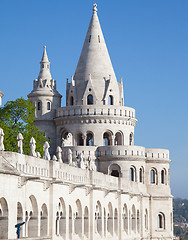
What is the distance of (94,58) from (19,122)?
47.0ft

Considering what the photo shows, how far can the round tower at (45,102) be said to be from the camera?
2628 inches

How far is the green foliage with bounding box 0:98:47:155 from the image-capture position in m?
53.2

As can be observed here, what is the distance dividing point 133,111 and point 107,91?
368 cm

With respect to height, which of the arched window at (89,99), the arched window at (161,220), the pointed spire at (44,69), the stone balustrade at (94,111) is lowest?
the arched window at (161,220)

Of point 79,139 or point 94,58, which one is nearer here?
point 79,139

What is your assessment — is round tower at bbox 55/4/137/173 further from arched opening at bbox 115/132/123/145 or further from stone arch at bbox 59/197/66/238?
stone arch at bbox 59/197/66/238

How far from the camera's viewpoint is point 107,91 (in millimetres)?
66000

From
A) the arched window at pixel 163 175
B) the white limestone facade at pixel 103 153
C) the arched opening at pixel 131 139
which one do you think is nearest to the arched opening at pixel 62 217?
the white limestone facade at pixel 103 153

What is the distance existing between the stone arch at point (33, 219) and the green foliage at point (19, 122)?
1959 cm

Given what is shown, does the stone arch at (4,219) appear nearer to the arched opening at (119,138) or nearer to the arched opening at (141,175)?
the arched opening at (141,175)

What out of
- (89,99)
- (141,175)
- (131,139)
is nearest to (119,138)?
(131,139)

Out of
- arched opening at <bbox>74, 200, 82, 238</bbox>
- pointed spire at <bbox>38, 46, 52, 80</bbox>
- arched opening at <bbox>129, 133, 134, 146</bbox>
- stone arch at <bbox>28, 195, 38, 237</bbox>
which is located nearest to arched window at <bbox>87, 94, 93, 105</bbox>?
pointed spire at <bbox>38, 46, 52, 80</bbox>

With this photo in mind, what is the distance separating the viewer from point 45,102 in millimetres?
66688

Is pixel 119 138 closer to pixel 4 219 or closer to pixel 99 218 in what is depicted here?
pixel 99 218
